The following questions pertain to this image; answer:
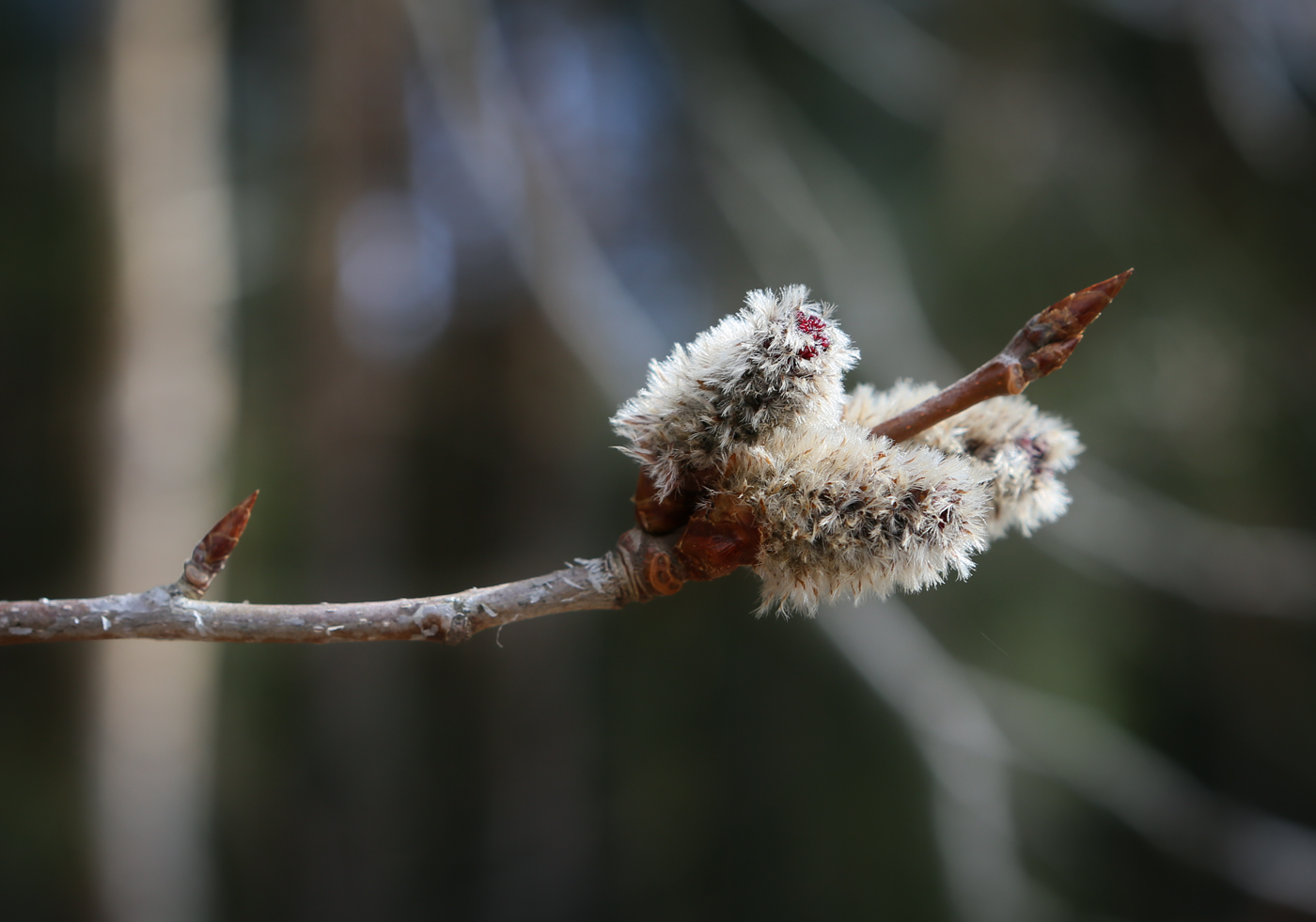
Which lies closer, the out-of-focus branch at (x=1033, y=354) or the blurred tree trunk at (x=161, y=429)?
the out-of-focus branch at (x=1033, y=354)

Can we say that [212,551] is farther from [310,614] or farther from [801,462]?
[801,462]

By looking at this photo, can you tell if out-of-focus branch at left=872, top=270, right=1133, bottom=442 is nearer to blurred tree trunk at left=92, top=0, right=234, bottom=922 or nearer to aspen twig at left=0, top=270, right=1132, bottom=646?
aspen twig at left=0, top=270, right=1132, bottom=646

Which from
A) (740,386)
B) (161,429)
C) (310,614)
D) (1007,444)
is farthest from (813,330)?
(161,429)

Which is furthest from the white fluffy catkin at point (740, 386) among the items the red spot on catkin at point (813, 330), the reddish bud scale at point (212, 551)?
the reddish bud scale at point (212, 551)

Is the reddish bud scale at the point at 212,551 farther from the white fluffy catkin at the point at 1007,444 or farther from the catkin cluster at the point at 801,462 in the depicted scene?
the white fluffy catkin at the point at 1007,444

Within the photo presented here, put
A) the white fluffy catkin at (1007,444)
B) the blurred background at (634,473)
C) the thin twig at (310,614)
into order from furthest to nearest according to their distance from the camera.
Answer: the blurred background at (634,473) < the white fluffy catkin at (1007,444) < the thin twig at (310,614)

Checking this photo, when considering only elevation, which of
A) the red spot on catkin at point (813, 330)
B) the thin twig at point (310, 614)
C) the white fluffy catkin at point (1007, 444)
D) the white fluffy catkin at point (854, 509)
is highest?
the red spot on catkin at point (813, 330)

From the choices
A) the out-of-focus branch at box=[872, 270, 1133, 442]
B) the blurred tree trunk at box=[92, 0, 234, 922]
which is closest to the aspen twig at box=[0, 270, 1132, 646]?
the out-of-focus branch at box=[872, 270, 1133, 442]
